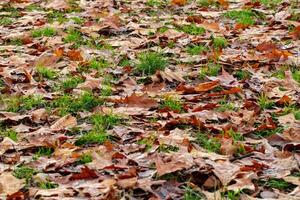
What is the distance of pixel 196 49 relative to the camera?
18.0 ft

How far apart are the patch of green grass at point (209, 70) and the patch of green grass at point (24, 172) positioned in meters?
1.89

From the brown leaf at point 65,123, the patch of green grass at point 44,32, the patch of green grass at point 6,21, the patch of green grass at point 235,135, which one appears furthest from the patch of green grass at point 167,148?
the patch of green grass at point 6,21

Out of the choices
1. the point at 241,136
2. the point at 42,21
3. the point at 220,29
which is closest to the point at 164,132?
the point at 241,136

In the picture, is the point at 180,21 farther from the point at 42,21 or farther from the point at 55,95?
the point at 55,95

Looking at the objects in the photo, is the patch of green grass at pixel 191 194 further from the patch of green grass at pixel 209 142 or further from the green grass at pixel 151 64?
the green grass at pixel 151 64

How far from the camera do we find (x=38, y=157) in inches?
137

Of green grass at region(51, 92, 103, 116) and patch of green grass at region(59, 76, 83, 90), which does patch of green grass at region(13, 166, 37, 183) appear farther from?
patch of green grass at region(59, 76, 83, 90)

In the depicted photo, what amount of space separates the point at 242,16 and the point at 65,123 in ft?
10.9

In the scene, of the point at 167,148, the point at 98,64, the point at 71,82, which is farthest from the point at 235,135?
the point at 98,64

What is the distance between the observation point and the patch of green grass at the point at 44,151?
353cm

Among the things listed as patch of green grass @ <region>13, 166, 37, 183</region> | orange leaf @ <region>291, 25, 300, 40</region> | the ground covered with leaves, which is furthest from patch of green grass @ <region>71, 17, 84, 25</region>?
patch of green grass @ <region>13, 166, 37, 183</region>

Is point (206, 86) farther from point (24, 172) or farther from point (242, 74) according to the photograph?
point (24, 172)

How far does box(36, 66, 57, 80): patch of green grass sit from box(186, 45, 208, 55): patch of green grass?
4.09ft

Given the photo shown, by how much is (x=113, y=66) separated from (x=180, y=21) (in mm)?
1630
